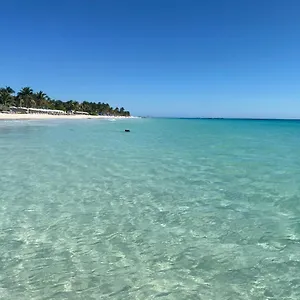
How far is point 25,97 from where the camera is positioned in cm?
10250

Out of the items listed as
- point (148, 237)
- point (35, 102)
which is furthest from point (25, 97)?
point (148, 237)

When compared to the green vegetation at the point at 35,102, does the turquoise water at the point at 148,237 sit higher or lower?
lower

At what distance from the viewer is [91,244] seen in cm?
549

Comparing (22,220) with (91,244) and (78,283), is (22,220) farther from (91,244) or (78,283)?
(78,283)

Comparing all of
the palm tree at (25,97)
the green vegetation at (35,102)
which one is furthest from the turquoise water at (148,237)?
the palm tree at (25,97)

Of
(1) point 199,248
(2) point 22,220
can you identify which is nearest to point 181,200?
(1) point 199,248

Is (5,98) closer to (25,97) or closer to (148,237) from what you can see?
(25,97)

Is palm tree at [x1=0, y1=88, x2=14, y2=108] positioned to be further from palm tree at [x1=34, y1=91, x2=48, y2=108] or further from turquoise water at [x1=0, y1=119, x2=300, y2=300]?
turquoise water at [x1=0, y1=119, x2=300, y2=300]

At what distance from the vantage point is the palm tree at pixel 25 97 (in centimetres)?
10056

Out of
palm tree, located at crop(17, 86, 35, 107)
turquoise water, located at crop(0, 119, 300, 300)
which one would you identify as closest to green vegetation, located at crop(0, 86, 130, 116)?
palm tree, located at crop(17, 86, 35, 107)

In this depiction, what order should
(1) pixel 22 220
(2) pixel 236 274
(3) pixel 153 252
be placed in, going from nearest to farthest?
1. (2) pixel 236 274
2. (3) pixel 153 252
3. (1) pixel 22 220

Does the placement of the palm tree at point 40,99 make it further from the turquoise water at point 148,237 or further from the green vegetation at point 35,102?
the turquoise water at point 148,237

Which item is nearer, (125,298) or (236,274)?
(125,298)

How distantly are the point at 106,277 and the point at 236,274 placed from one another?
1.81m
